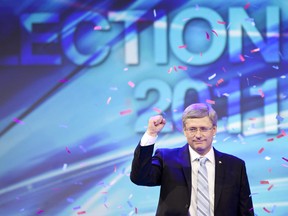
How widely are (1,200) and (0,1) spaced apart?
62.7 inches

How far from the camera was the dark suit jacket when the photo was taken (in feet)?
8.11

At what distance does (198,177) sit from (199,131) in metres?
0.24

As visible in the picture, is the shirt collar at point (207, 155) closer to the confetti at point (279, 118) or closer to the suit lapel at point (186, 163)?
the suit lapel at point (186, 163)

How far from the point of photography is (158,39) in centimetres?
391

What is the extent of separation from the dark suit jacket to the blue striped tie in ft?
0.15

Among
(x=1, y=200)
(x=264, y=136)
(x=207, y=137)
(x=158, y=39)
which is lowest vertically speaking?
(x=1, y=200)

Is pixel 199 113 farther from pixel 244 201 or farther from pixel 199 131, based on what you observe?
pixel 244 201

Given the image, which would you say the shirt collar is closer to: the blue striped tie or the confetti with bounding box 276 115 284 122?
the blue striped tie

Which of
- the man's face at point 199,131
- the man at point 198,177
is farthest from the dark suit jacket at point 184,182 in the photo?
the man's face at point 199,131

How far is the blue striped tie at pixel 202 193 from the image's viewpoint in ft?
8.08

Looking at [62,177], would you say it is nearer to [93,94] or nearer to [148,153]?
[93,94]

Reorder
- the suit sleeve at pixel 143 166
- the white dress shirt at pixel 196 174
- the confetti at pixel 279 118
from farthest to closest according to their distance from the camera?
the confetti at pixel 279 118 < the white dress shirt at pixel 196 174 < the suit sleeve at pixel 143 166

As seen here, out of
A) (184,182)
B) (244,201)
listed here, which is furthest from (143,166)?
(244,201)

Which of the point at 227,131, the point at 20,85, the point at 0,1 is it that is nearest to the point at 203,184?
the point at 227,131
